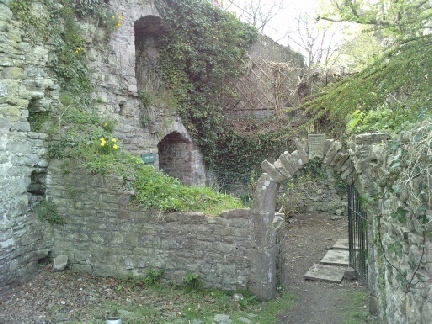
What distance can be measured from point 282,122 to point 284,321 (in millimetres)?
8025

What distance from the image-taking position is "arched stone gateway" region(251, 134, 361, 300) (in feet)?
18.3

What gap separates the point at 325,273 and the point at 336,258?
94 centimetres

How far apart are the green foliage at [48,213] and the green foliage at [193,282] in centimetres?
218

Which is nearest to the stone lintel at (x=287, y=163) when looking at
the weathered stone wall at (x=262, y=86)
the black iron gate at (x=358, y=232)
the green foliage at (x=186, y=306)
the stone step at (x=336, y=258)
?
the black iron gate at (x=358, y=232)

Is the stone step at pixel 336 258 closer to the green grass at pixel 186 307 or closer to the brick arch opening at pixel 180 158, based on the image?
the green grass at pixel 186 307

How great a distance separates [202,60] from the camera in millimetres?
11531

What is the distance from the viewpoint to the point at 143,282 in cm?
582

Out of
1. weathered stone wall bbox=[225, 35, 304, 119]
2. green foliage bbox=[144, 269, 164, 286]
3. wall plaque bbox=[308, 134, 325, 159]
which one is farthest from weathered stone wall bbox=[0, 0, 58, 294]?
weathered stone wall bbox=[225, 35, 304, 119]

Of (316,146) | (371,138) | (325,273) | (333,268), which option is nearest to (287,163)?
(316,146)

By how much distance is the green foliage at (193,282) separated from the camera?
5.67 metres

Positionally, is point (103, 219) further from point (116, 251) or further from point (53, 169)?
point (53, 169)

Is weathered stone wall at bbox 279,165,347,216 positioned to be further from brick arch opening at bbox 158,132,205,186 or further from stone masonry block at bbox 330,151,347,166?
stone masonry block at bbox 330,151,347,166

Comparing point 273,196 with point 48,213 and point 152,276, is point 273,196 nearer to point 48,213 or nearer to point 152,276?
point 152,276

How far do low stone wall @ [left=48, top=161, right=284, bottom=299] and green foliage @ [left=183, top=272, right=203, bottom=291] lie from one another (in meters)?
0.07
